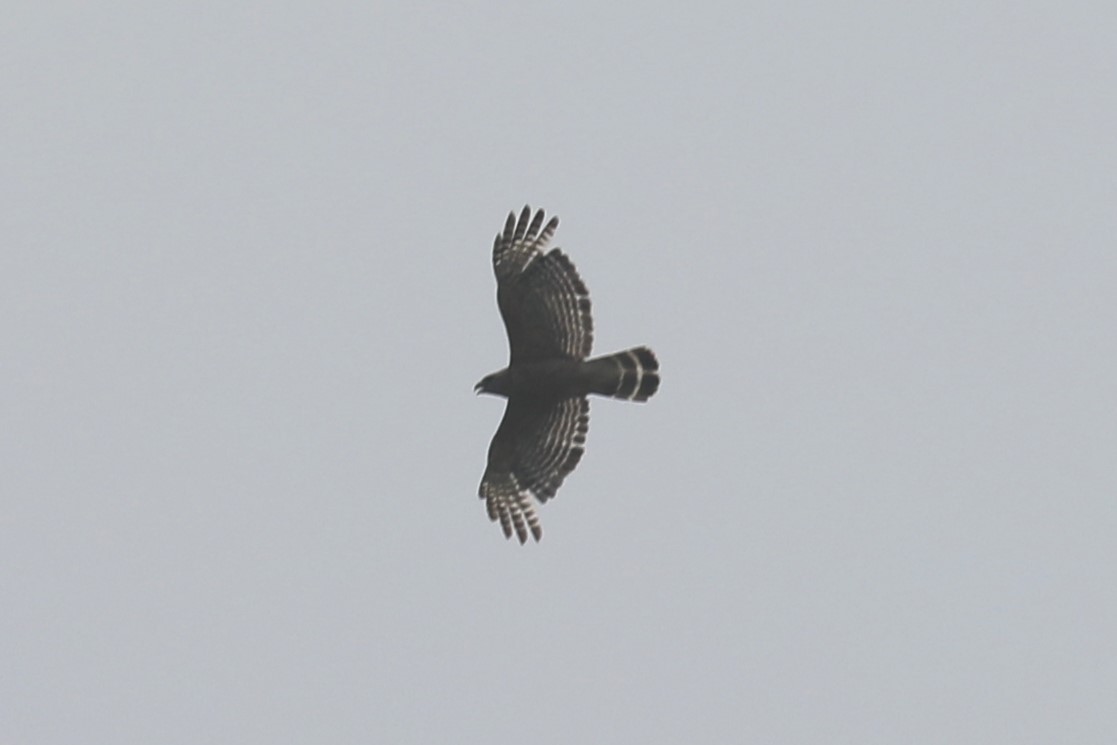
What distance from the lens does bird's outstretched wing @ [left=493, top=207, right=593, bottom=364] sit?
2470cm

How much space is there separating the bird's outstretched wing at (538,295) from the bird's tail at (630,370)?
0.76ft

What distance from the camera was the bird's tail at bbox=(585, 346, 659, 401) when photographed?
2480 cm

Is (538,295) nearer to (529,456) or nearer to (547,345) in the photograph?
(547,345)

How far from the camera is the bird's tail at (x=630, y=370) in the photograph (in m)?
24.8

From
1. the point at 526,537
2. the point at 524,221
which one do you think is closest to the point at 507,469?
the point at 526,537

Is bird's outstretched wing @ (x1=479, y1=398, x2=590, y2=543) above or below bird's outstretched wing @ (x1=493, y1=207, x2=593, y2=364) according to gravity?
below

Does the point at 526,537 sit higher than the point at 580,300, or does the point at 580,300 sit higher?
the point at 580,300

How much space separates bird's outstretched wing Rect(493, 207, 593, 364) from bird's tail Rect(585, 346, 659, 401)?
0.23m

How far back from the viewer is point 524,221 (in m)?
24.9

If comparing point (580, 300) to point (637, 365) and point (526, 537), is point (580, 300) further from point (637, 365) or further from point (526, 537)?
point (526, 537)

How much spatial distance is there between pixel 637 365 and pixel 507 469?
74.6 inches

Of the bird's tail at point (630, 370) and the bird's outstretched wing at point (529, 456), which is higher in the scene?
the bird's tail at point (630, 370)

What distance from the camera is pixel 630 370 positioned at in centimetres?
2481

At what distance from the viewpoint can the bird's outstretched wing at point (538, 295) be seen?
81.0 ft
